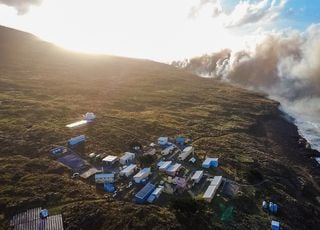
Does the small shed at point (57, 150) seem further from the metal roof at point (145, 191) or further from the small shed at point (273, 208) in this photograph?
the small shed at point (273, 208)

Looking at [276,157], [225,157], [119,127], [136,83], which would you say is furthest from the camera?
[136,83]

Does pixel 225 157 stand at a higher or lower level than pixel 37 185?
higher

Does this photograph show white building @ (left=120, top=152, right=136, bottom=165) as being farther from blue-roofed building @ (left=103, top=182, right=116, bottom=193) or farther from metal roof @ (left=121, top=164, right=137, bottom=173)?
blue-roofed building @ (left=103, top=182, right=116, bottom=193)

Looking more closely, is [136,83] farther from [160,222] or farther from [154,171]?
[160,222]

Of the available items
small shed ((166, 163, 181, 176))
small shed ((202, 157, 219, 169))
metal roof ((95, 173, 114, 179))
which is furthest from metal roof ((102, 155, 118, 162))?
small shed ((202, 157, 219, 169))

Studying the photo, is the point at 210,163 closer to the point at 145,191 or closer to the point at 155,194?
the point at 155,194

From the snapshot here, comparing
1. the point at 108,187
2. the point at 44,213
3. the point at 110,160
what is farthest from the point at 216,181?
the point at 44,213

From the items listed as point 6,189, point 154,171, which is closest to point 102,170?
point 154,171
